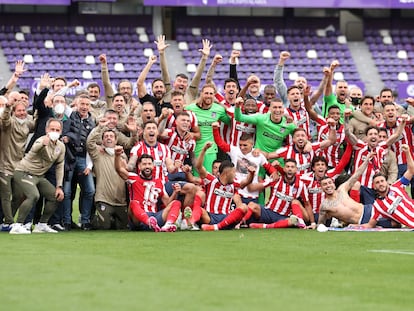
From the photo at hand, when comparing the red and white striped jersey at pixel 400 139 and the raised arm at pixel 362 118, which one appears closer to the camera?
the red and white striped jersey at pixel 400 139

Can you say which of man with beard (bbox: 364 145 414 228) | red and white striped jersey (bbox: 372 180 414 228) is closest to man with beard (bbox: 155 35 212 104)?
man with beard (bbox: 364 145 414 228)

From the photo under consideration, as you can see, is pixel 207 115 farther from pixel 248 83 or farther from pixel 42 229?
pixel 42 229

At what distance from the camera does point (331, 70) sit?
1680cm

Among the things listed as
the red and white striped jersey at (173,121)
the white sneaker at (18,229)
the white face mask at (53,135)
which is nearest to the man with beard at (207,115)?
the red and white striped jersey at (173,121)

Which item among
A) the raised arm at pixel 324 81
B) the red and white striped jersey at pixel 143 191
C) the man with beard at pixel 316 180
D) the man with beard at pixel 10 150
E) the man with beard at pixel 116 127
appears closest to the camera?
the man with beard at pixel 10 150

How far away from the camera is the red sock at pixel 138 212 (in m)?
15.4

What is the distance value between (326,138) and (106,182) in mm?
3453

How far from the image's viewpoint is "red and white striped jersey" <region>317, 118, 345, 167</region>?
17.2 meters

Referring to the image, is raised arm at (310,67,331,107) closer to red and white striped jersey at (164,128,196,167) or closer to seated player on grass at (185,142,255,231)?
seated player on grass at (185,142,255,231)

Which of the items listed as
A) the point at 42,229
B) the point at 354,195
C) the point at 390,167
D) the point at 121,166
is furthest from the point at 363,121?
the point at 42,229

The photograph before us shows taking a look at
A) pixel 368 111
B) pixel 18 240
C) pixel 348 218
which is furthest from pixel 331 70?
pixel 18 240

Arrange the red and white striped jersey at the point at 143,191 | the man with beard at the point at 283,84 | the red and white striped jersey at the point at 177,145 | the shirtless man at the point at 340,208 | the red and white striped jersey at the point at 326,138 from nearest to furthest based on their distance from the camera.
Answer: the red and white striped jersey at the point at 143,191
the shirtless man at the point at 340,208
the red and white striped jersey at the point at 177,145
the red and white striped jersey at the point at 326,138
the man with beard at the point at 283,84

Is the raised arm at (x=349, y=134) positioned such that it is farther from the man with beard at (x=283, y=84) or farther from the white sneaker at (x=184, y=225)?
the white sneaker at (x=184, y=225)

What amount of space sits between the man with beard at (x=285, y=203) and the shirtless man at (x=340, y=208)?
354mm
